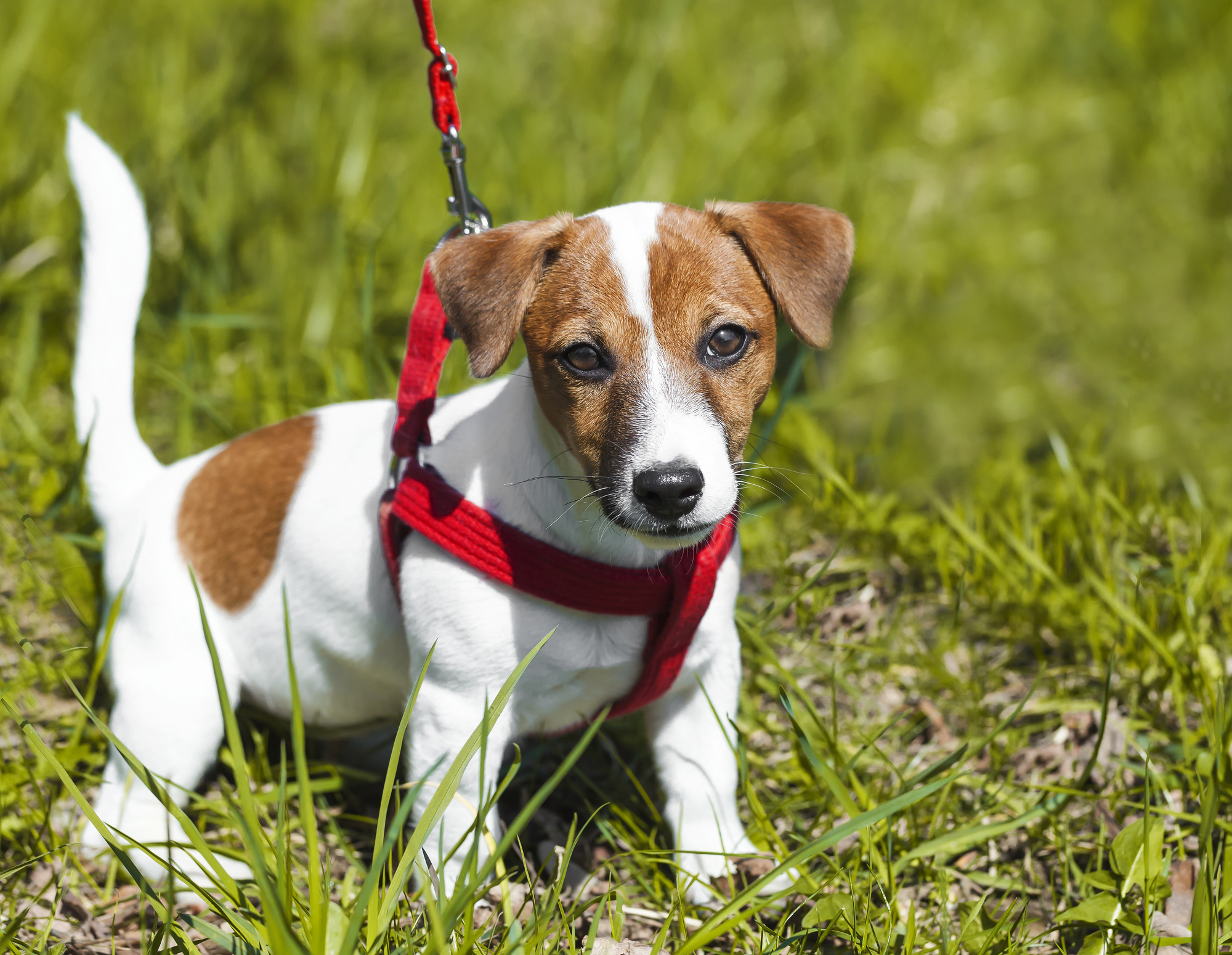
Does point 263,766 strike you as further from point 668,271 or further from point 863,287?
point 863,287

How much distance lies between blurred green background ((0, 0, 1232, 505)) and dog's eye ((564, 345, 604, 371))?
1557mm

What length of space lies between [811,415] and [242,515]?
2331 millimetres

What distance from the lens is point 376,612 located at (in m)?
2.57

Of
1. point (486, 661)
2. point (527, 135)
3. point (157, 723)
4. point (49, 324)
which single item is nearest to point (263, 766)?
point (157, 723)

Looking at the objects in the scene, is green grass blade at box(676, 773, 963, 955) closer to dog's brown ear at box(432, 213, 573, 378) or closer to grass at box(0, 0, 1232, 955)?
grass at box(0, 0, 1232, 955)

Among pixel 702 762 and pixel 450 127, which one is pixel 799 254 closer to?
pixel 450 127

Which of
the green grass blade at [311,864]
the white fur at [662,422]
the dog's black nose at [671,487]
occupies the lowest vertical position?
the green grass blade at [311,864]

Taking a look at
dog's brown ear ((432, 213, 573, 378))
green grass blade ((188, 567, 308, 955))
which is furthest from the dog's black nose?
green grass blade ((188, 567, 308, 955))

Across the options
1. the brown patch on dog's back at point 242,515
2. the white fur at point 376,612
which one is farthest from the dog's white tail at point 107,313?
the brown patch on dog's back at point 242,515

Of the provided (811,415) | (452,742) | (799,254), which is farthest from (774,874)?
(811,415)

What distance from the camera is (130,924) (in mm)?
2576

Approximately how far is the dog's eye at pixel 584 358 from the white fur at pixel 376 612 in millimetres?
128

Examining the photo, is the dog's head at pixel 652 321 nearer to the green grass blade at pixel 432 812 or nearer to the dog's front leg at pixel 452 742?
the green grass blade at pixel 432 812

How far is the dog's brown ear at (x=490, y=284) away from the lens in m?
2.24
